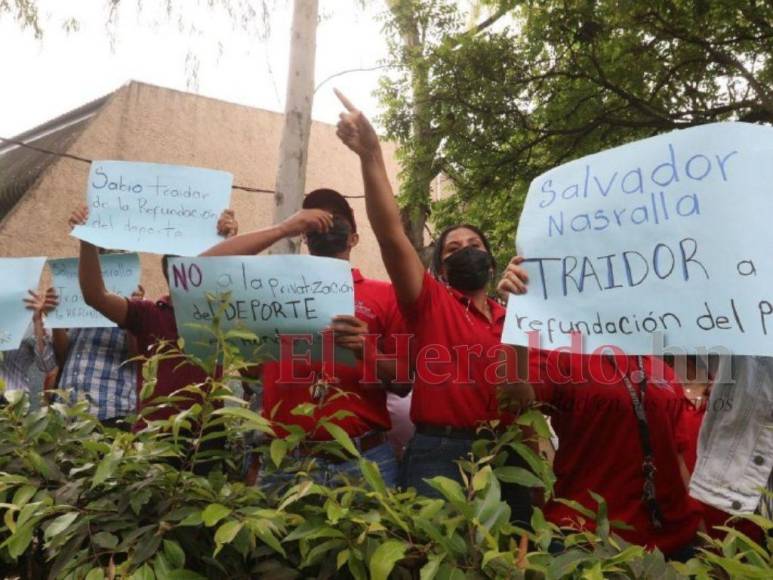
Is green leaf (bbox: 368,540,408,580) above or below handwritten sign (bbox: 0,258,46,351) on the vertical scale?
below

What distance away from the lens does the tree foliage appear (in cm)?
676

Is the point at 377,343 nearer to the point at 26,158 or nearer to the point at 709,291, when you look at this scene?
the point at 709,291

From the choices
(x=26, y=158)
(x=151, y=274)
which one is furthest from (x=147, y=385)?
(x=26, y=158)

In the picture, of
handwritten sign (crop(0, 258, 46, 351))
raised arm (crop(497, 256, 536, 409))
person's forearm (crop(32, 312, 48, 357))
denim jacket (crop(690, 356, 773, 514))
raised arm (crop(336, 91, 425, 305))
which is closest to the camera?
denim jacket (crop(690, 356, 773, 514))

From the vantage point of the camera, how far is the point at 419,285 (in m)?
2.31

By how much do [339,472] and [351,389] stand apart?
82cm

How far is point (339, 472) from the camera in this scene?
1604mm

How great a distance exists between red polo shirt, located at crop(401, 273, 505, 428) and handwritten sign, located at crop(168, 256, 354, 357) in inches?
10.6

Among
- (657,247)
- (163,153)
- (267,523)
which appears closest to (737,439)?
(657,247)

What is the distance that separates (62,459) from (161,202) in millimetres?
1644

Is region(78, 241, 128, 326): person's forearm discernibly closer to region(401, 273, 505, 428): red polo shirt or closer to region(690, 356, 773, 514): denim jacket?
region(401, 273, 505, 428): red polo shirt

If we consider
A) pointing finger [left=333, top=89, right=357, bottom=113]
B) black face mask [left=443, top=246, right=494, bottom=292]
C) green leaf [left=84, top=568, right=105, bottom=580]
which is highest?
pointing finger [left=333, top=89, right=357, bottom=113]

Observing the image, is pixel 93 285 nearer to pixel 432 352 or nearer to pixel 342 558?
pixel 432 352

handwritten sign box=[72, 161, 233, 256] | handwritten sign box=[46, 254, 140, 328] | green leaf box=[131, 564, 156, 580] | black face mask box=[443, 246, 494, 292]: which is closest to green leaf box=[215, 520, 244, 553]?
green leaf box=[131, 564, 156, 580]
